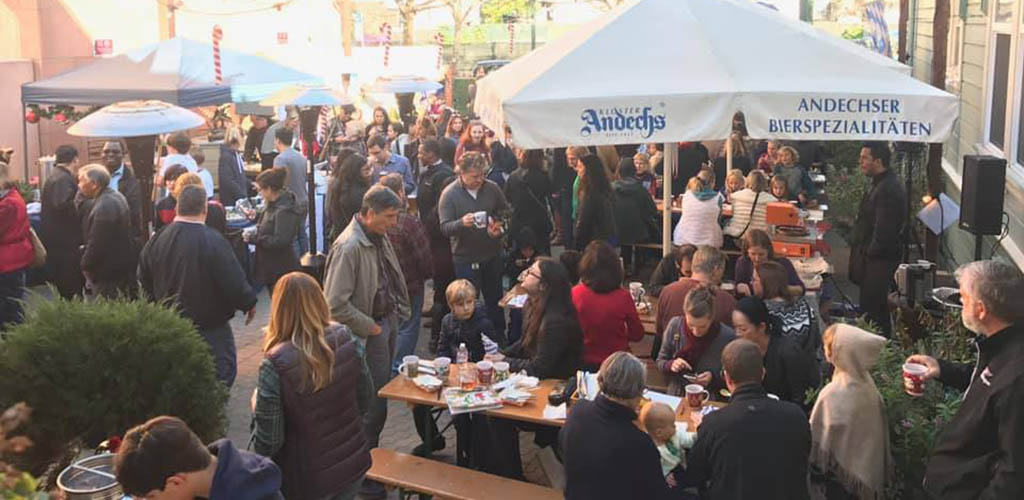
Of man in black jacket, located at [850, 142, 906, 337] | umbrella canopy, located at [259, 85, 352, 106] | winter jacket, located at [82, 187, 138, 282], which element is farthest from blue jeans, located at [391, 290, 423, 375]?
umbrella canopy, located at [259, 85, 352, 106]

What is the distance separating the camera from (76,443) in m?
4.99

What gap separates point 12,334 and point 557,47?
13.3 ft

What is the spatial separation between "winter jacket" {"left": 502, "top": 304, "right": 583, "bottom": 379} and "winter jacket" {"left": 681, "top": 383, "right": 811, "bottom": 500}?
5.80ft

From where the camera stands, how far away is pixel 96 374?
5.02 metres

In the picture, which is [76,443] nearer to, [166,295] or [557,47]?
[166,295]

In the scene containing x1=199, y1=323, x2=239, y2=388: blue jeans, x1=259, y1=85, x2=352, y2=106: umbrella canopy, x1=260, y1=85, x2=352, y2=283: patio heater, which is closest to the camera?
x1=199, y1=323, x2=239, y2=388: blue jeans

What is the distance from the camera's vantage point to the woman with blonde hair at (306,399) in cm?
459

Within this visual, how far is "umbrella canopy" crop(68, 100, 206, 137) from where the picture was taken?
931 cm

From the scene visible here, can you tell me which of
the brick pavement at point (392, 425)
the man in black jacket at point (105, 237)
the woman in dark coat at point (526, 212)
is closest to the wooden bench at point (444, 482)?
the brick pavement at point (392, 425)

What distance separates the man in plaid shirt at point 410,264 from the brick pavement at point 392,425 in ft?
1.55

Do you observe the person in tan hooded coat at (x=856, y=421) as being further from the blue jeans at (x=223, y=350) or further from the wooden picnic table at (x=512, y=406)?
the blue jeans at (x=223, y=350)

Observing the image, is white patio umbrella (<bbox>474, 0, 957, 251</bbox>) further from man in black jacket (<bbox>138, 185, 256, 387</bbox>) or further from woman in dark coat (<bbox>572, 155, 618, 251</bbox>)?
woman in dark coat (<bbox>572, 155, 618, 251</bbox>)

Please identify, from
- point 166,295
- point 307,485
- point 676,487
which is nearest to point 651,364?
point 676,487

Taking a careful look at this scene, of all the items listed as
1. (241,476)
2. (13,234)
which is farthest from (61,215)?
(241,476)
